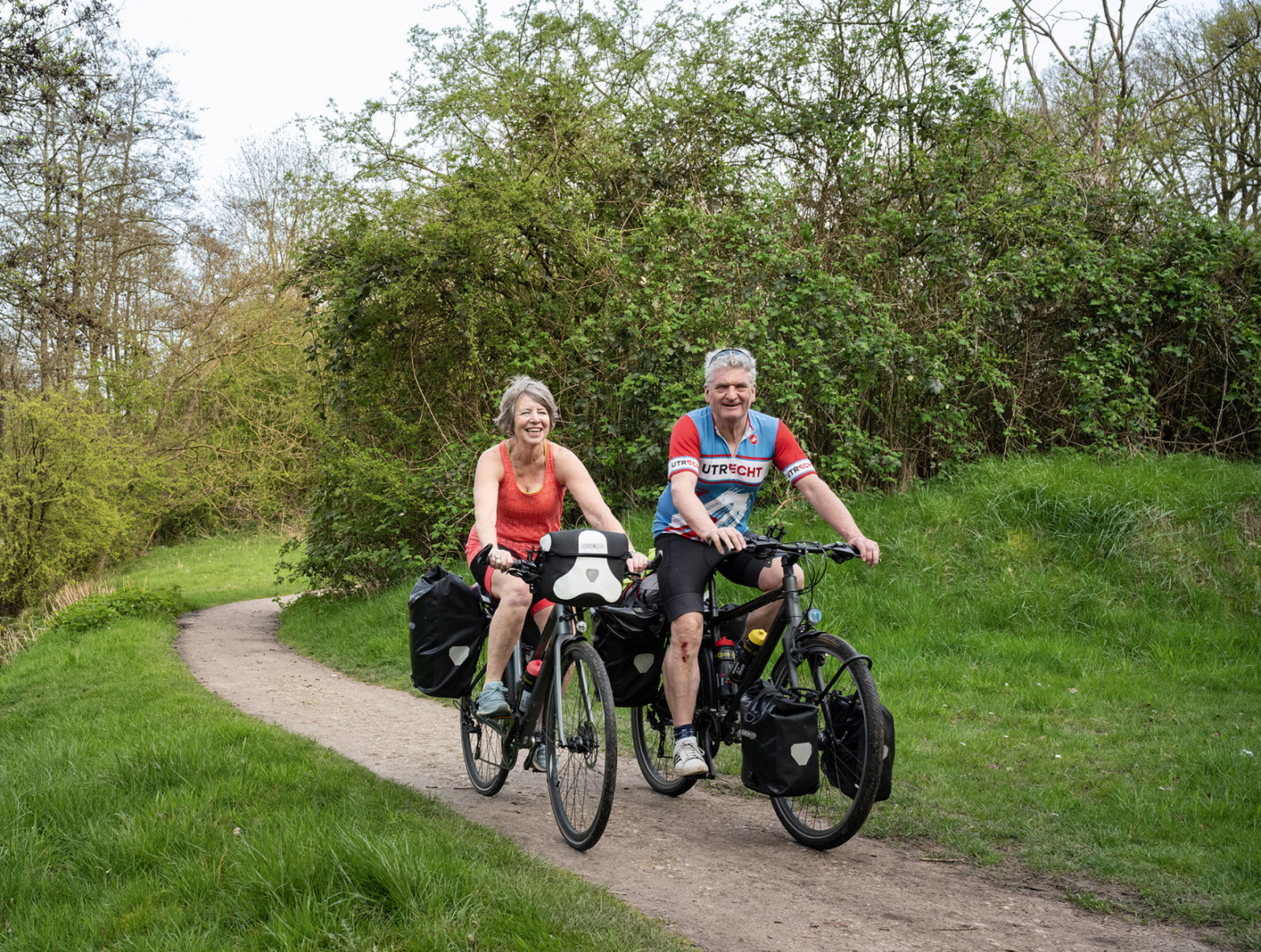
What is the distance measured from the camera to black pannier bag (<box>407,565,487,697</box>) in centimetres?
506

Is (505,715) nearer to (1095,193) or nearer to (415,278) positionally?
(415,278)

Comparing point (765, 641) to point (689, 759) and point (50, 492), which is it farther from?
point (50, 492)

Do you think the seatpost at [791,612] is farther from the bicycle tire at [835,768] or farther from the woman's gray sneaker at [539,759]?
the woman's gray sneaker at [539,759]

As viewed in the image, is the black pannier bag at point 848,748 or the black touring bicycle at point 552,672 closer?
the black pannier bag at point 848,748

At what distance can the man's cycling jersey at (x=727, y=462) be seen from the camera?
466 centimetres

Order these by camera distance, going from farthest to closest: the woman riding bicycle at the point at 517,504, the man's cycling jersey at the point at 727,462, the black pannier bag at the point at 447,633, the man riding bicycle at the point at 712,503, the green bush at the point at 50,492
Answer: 1. the green bush at the point at 50,492
2. the black pannier bag at the point at 447,633
3. the woman riding bicycle at the point at 517,504
4. the man's cycling jersey at the point at 727,462
5. the man riding bicycle at the point at 712,503

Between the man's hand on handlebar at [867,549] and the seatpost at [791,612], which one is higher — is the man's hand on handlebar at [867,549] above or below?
above

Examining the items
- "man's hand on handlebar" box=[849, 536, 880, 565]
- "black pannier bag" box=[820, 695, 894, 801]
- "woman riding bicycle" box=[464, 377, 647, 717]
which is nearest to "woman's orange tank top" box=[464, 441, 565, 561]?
"woman riding bicycle" box=[464, 377, 647, 717]

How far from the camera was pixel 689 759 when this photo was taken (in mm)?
4477

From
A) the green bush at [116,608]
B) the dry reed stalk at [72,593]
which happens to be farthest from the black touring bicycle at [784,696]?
the dry reed stalk at [72,593]

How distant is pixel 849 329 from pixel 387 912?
800cm

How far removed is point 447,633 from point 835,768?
79.6 inches

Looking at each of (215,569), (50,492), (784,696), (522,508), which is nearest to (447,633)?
(522,508)

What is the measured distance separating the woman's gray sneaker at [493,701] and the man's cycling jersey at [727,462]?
107cm
